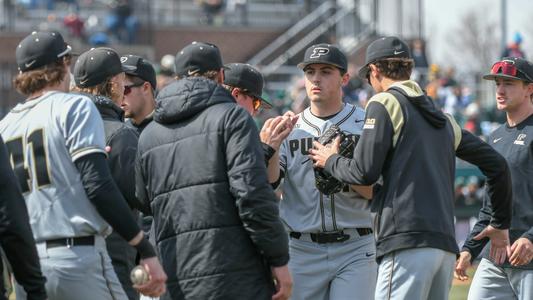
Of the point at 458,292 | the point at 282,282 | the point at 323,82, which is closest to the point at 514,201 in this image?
the point at 323,82

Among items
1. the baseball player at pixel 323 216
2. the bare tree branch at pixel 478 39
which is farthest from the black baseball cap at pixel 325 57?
the bare tree branch at pixel 478 39

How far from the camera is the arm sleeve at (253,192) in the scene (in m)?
5.55

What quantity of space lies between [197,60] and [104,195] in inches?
42.4

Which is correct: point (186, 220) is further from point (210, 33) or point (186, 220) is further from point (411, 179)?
point (210, 33)

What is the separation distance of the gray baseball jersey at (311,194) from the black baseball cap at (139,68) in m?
1.14

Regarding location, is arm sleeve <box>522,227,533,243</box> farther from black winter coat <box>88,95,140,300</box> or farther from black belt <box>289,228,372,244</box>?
black winter coat <box>88,95,140,300</box>

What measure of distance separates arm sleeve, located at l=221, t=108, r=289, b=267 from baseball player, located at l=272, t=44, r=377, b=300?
170cm

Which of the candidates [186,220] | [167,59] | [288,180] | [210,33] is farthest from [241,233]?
[210,33]

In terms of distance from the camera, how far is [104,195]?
5.43 m

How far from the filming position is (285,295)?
18.8 ft

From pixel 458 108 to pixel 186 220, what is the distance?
19218mm

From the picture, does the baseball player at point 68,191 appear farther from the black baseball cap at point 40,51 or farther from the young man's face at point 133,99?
the young man's face at point 133,99

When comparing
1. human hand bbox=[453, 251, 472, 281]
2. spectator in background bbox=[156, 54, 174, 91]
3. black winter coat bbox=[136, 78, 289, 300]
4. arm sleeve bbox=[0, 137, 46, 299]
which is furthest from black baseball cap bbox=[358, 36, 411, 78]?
spectator in background bbox=[156, 54, 174, 91]

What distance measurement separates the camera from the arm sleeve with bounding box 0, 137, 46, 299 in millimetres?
5230
